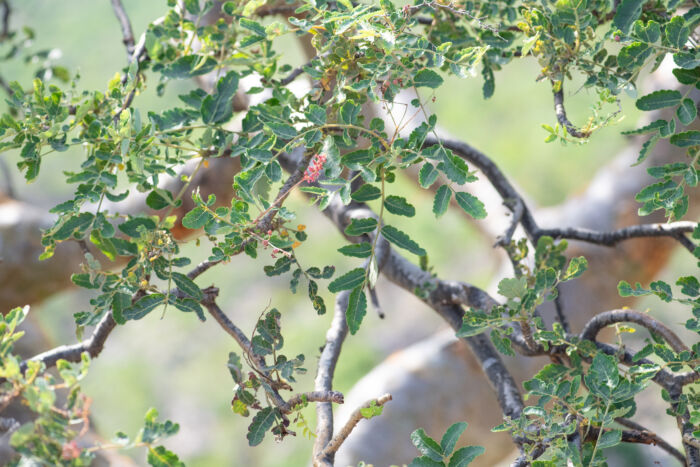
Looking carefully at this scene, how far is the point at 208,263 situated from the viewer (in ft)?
2.19

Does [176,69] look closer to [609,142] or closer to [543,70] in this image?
[543,70]

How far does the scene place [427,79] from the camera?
1.99ft

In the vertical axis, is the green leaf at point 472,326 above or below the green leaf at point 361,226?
below

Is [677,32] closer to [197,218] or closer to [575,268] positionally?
[575,268]

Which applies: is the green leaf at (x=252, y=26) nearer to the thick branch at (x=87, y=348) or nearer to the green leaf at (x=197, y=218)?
the green leaf at (x=197, y=218)

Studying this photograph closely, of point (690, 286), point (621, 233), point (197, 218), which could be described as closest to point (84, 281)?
point (197, 218)

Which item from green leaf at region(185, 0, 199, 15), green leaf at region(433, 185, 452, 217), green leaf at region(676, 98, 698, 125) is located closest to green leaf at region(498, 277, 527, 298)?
green leaf at region(433, 185, 452, 217)

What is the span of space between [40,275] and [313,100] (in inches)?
41.6

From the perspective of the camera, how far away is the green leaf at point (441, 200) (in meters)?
0.58

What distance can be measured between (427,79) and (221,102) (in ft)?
0.70

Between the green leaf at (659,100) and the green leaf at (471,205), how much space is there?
0.64ft

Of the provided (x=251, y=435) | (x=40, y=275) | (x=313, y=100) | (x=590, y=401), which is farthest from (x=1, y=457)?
(x=590, y=401)

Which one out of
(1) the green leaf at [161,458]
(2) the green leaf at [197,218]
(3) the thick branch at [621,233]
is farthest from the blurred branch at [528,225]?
(1) the green leaf at [161,458]

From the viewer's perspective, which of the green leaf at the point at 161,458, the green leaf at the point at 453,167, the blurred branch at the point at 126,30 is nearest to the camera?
the green leaf at the point at 161,458
